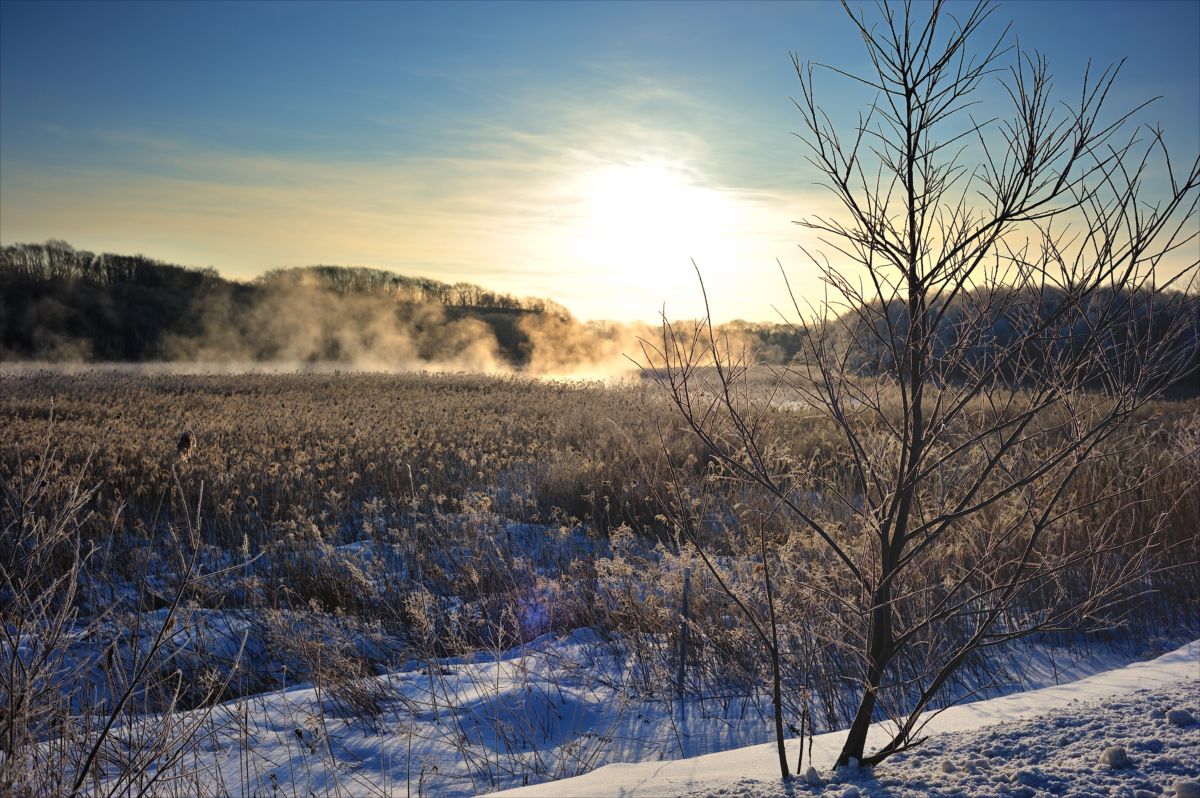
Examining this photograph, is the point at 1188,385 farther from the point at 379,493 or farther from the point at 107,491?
the point at 107,491

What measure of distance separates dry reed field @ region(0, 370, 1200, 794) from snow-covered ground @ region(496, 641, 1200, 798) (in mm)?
343

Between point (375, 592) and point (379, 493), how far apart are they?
3.11 meters

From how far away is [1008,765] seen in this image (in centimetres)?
228

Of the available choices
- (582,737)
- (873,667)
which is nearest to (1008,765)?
(873,667)

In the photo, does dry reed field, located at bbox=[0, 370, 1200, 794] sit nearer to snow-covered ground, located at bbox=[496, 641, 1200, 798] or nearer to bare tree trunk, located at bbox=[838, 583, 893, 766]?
bare tree trunk, located at bbox=[838, 583, 893, 766]

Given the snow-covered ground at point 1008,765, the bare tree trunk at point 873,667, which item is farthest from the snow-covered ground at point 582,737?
the bare tree trunk at point 873,667

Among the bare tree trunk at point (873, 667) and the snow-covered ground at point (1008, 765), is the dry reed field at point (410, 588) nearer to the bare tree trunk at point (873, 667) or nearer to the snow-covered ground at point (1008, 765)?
the bare tree trunk at point (873, 667)

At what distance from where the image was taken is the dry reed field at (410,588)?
113 inches

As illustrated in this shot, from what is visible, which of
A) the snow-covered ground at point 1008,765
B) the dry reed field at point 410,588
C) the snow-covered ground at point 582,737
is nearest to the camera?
the snow-covered ground at point 1008,765

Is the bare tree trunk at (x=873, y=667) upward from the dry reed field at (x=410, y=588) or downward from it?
Result: upward

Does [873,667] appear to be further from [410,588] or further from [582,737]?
[410,588]

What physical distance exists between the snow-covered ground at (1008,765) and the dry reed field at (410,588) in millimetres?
343

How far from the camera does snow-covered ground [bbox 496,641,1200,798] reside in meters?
2.15

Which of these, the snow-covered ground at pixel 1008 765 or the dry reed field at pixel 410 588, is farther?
the dry reed field at pixel 410 588
